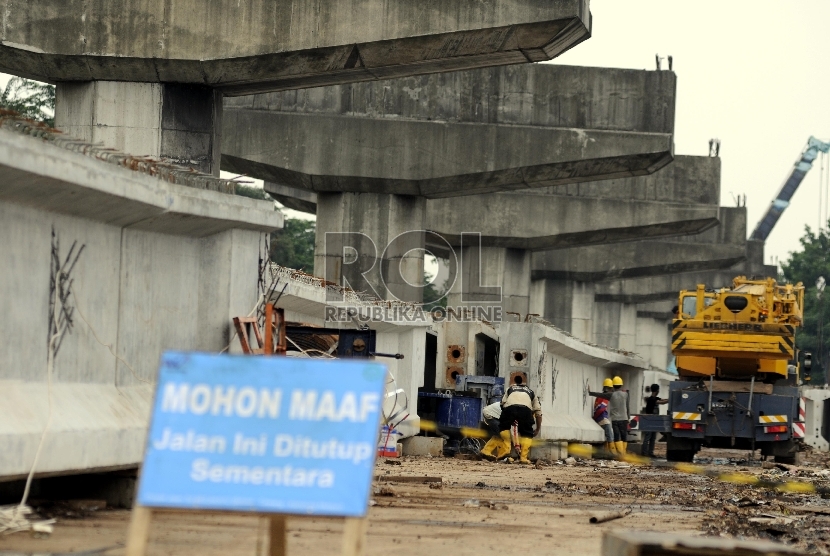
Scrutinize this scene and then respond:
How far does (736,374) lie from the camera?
97.6 ft

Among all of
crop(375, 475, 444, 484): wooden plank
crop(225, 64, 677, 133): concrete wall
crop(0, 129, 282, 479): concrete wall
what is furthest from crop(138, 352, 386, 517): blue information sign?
crop(225, 64, 677, 133): concrete wall

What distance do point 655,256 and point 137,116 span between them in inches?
1276

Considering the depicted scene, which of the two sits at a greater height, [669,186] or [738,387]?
[669,186]

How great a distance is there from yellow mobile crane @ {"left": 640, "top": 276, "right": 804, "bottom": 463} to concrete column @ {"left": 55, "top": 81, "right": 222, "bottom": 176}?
38.4 feet

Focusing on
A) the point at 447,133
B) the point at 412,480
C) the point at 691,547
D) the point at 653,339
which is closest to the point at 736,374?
the point at 447,133

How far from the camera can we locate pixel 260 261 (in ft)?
45.6

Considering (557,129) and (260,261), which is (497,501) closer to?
(260,261)

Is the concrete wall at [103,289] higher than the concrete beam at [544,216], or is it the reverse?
the concrete beam at [544,216]

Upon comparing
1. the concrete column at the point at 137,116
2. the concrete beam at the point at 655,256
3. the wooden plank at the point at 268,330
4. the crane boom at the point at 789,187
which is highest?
the crane boom at the point at 789,187

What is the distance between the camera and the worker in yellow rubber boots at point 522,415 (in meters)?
22.8

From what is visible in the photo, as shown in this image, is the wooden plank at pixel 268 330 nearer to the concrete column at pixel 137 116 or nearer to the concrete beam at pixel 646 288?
→ the concrete column at pixel 137 116

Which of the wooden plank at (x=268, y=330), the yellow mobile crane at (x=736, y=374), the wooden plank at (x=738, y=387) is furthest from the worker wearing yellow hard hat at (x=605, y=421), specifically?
the wooden plank at (x=268, y=330)

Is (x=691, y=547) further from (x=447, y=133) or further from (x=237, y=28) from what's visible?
(x=447, y=133)

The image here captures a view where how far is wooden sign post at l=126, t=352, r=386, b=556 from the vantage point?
6.23 meters
